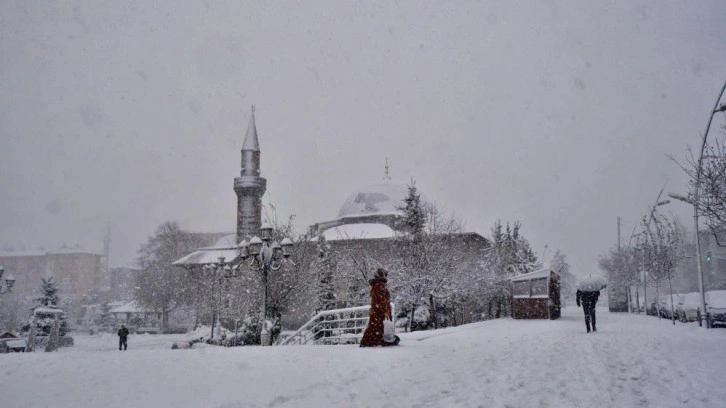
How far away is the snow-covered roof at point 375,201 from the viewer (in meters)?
52.3

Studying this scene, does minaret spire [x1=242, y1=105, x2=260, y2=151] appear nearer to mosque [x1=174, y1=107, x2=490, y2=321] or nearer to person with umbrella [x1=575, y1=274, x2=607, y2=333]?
mosque [x1=174, y1=107, x2=490, y2=321]

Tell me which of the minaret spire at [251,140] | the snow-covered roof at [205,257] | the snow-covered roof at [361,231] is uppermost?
the minaret spire at [251,140]

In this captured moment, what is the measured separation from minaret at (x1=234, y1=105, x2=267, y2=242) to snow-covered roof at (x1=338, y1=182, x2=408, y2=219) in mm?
8342

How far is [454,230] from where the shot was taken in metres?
33.3

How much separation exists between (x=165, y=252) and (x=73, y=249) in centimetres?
6504

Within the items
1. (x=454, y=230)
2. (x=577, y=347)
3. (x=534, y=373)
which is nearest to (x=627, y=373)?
(x=534, y=373)

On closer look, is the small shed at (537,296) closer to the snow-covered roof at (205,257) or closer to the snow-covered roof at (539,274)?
the snow-covered roof at (539,274)

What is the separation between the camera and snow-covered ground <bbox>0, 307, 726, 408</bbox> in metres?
5.25

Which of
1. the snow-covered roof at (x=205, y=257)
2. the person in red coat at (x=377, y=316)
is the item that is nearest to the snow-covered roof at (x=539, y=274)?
the person in red coat at (x=377, y=316)

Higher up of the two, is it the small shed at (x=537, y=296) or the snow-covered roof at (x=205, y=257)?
the snow-covered roof at (x=205, y=257)

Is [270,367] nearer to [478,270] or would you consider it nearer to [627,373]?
[627,373]

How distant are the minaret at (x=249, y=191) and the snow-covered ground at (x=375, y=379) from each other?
41.6 m

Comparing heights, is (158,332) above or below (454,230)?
below

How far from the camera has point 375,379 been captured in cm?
649
